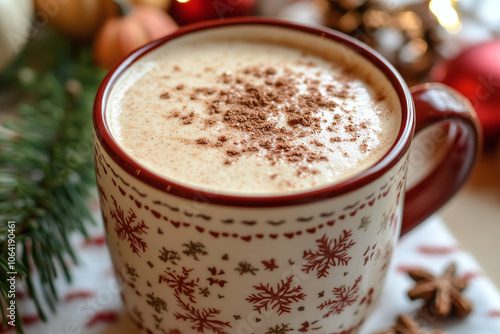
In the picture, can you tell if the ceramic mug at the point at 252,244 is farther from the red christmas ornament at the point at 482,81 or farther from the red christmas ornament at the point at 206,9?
the red christmas ornament at the point at 206,9

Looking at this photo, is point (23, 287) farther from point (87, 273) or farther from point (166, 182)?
point (166, 182)

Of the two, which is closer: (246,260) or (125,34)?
(246,260)

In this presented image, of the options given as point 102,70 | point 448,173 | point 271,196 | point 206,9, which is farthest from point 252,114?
point 206,9

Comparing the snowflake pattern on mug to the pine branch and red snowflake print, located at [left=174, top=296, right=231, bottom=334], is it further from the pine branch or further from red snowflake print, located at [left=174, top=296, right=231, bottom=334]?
the pine branch

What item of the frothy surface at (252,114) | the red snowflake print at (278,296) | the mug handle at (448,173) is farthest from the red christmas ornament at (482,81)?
the red snowflake print at (278,296)

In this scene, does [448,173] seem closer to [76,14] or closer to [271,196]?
[271,196]

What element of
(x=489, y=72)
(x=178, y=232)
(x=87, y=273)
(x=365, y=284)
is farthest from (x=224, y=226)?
(x=489, y=72)

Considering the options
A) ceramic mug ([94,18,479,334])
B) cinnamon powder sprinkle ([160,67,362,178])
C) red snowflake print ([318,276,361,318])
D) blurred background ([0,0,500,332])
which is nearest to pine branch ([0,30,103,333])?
blurred background ([0,0,500,332])
